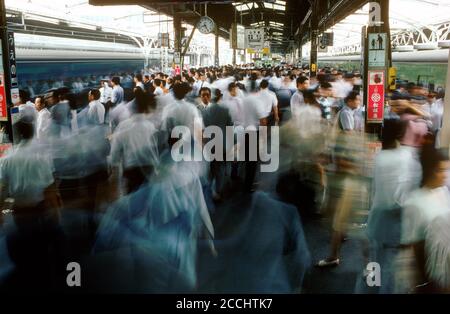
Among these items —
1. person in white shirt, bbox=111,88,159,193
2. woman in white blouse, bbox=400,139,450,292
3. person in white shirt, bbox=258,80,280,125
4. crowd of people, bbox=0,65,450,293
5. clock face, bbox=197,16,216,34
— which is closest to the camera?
woman in white blouse, bbox=400,139,450,292

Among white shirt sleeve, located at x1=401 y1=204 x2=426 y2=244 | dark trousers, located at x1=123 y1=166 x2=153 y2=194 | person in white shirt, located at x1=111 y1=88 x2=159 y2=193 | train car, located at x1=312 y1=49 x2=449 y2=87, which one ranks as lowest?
white shirt sleeve, located at x1=401 y1=204 x2=426 y2=244

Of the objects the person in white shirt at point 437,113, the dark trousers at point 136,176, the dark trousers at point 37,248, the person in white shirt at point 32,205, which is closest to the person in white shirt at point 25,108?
the person in white shirt at point 32,205

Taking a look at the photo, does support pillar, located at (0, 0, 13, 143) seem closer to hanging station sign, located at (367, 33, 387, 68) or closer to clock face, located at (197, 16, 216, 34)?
hanging station sign, located at (367, 33, 387, 68)

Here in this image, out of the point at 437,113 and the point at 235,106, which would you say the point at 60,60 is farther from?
the point at 437,113

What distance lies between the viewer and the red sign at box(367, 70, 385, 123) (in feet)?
16.9

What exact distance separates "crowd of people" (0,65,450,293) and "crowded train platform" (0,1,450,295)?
12 millimetres

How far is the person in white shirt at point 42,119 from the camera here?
16.4 feet

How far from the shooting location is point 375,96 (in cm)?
520

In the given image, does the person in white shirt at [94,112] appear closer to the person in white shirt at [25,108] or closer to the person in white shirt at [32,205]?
the person in white shirt at [25,108]

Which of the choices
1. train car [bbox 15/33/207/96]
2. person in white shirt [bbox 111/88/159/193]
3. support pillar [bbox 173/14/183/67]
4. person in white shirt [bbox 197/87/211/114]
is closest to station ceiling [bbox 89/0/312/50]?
support pillar [bbox 173/14/183/67]

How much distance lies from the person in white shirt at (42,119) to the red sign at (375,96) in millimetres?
3545

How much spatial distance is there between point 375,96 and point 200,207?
2.57 metres

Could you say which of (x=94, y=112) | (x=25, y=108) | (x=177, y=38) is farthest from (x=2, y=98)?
(x=177, y=38)
